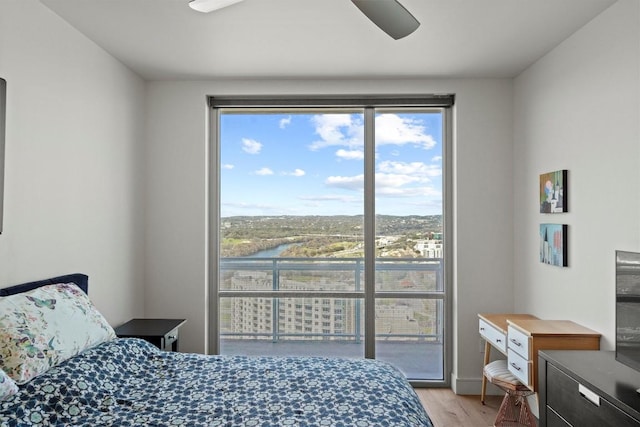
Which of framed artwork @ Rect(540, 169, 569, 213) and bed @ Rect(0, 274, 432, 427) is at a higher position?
framed artwork @ Rect(540, 169, 569, 213)

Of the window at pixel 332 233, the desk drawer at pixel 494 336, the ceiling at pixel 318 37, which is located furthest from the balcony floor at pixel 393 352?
the ceiling at pixel 318 37

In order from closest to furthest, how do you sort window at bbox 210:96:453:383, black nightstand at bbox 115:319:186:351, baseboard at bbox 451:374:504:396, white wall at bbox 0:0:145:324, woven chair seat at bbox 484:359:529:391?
white wall at bbox 0:0:145:324 < woven chair seat at bbox 484:359:529:391 < black nightstand at bbox 115:319:186:351 < baseboard at bbox 451:374:504:396 < window at bbox 210:96:453:383

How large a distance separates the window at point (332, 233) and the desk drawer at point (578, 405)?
1.70 meters

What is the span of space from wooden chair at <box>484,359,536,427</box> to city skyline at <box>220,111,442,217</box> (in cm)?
148

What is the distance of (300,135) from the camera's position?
14.1ft

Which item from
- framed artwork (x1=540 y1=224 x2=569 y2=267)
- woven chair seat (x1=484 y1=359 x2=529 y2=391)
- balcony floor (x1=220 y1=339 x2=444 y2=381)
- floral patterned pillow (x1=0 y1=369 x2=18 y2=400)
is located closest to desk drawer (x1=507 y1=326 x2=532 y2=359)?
woven chair seat (x1=484 y1=359 x2=529 y2=391)

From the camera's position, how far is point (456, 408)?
12.4 ft

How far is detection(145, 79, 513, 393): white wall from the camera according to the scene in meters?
4.11

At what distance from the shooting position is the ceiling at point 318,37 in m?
2.75

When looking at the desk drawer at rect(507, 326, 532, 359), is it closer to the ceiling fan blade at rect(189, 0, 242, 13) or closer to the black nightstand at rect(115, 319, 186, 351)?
the black nightstand at rect(115, 319, 186, 351)

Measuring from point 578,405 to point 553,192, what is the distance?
5.16 feet

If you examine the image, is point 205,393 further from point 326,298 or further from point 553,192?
point 553,192

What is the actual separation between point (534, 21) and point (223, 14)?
1895mm

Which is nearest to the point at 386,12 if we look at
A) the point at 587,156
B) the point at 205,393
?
the point at 587,156
